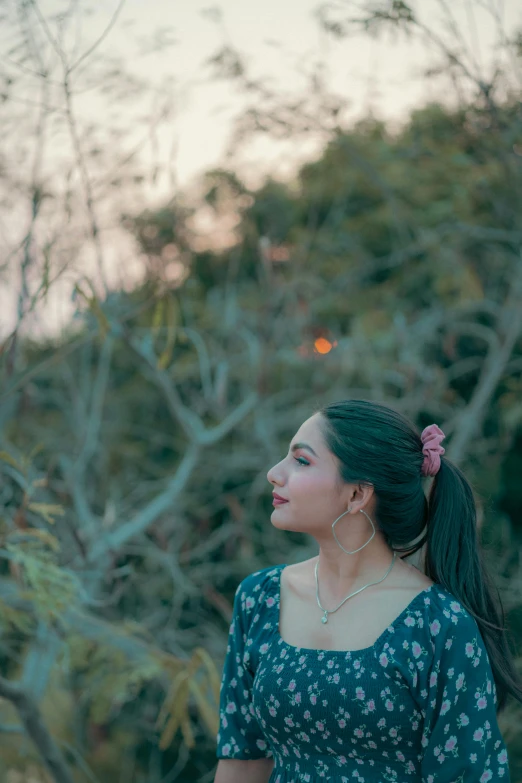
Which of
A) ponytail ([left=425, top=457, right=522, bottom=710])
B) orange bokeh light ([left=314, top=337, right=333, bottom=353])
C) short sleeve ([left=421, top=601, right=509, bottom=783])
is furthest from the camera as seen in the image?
orange bokeh light ([left=314, top=337, right=333, bottom=353])

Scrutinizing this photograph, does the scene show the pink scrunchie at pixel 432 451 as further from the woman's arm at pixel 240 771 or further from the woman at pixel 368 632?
the woman's arm at pixel 240 771

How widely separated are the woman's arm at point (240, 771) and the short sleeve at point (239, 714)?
0.02 metres

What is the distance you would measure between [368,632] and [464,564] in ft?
0.76

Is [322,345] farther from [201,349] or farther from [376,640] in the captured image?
[376,640]

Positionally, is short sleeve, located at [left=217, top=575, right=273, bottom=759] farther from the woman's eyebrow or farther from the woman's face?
the woman's eyebrow

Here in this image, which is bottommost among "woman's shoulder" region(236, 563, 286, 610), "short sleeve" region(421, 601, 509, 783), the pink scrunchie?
"short sleeve" region(421, 601, 509, 783)

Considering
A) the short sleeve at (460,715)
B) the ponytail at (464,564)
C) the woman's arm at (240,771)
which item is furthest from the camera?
the woman's arm at (240,771)

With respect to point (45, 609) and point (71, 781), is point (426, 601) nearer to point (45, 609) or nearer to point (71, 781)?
point (45, 609)

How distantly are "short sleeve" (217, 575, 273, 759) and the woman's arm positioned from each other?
0.06 ft

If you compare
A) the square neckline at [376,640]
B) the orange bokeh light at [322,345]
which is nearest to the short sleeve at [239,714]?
the square neckline at [376,640]

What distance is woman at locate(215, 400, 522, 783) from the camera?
1.35 metres

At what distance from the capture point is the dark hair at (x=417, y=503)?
149 cm

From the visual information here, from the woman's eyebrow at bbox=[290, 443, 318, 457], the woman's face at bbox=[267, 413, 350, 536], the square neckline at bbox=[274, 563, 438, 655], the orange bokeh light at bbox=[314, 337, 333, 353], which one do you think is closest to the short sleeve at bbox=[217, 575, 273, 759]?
the square neckline at bbox=[274, 563, 438, 655]

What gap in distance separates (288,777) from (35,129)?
2.53 m
